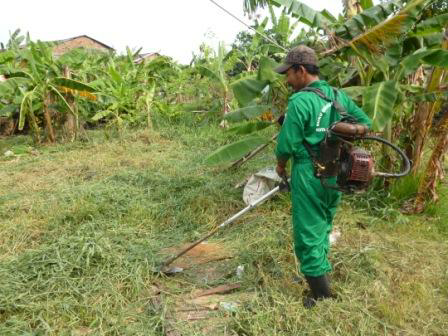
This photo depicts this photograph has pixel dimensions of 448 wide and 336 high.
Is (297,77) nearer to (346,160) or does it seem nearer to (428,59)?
(346,160)

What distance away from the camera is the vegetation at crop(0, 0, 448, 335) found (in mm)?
3000

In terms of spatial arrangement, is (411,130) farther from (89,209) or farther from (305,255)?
(89,209)

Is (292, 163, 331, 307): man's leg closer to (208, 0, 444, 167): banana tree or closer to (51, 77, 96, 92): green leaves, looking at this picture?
(208, 0, 444, 167): banana tree

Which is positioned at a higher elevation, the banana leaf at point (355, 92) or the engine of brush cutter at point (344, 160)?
the banana leaf at point (355, 92)

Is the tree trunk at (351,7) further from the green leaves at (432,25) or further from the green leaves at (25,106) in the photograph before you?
the green leaves at (25,106)

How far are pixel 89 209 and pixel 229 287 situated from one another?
1955 mm

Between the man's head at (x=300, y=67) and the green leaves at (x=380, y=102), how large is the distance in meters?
1.25

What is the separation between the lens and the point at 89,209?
4.60m

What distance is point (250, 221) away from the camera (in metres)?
4.57

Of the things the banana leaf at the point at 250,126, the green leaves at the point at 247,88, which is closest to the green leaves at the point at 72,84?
the banana leaf at the point at 250,126

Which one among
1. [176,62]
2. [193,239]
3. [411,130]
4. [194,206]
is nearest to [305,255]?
[193,239]

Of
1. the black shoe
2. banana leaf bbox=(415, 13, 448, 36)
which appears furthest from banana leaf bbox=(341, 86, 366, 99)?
the black shoe

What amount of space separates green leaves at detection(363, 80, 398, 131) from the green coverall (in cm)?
118

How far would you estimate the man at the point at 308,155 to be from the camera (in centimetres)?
286
